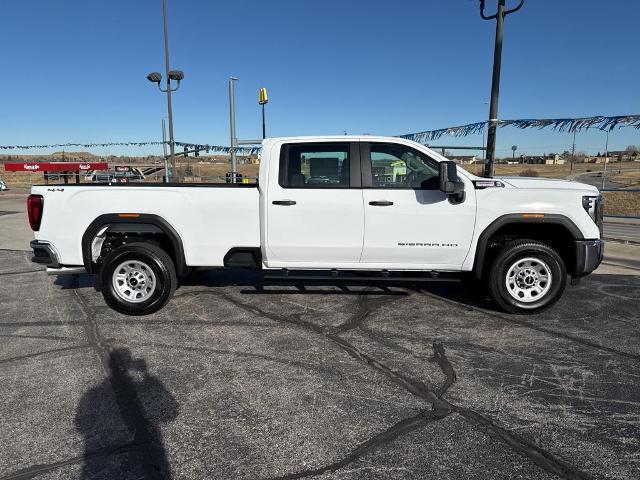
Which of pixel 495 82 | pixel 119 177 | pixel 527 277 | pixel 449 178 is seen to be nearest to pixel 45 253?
pixel 119 177

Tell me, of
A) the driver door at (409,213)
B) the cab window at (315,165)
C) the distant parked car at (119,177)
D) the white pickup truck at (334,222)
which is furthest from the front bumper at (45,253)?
the driver door at (409,213)

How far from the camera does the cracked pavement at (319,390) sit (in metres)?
2.58

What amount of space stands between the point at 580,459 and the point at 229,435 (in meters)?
2.09

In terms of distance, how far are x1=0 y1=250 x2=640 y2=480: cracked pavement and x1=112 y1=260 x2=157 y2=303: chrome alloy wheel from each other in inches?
10.9

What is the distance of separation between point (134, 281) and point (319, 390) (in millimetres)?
2850

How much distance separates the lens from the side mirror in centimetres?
457

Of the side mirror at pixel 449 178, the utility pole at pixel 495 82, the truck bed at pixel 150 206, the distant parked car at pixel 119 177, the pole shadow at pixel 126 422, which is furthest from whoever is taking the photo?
the utility pole at pixel 495 82

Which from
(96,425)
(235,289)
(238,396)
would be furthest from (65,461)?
(235,289)

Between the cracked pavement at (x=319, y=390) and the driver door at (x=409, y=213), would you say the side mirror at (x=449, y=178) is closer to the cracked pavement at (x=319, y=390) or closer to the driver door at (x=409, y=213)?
the driver door at (x=409, y=213)

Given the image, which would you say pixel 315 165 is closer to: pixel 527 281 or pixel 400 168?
pixel 400 168

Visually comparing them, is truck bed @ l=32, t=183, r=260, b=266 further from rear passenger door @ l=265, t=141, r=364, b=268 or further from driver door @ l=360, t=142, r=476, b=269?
driver door @ l=360, t=142, r=476, b=269

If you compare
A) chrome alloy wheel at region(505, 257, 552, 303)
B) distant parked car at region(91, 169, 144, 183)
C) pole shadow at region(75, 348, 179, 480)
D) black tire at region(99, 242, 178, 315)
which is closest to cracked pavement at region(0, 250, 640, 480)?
pole shadow at region(75, 348, 179, 480)

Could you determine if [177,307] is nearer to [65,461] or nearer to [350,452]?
[65,461]

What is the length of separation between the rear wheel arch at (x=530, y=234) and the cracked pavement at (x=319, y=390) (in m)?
0.64
